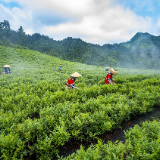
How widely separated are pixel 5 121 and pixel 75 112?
231cm

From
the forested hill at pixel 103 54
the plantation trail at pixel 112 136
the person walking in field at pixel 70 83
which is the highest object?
the forested hill at pixel 103 54

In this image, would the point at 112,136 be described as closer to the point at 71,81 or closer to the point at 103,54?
the point at 71,81

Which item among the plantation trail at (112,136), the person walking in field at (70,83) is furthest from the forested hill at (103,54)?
the plantation trail at (112,136)

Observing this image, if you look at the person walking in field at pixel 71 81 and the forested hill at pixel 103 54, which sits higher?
the forested hill at pixel 103 54

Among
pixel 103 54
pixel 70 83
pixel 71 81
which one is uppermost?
pixel 103 54

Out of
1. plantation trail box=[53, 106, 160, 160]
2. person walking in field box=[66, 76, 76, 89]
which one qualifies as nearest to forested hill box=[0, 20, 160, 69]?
person walking in field box=[66, 76, 76, 89]

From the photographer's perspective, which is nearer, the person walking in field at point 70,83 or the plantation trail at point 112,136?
the plantation trail at point 112,136

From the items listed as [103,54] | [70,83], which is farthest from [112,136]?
[103,54]

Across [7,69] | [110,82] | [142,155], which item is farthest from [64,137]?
[7,69]

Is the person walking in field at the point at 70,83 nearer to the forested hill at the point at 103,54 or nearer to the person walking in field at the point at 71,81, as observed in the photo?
the person walking in field at the point at 71,81

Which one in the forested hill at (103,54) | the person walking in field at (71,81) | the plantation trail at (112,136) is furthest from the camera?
the forested hill at (103,54)

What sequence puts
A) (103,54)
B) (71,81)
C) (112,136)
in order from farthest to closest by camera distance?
(103,54) < (71,81) < (112,136)

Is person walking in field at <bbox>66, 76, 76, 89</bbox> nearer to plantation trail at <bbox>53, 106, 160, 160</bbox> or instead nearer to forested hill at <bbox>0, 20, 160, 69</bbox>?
plantation trail at <bbox>53, 106, 160, 160</bbox>

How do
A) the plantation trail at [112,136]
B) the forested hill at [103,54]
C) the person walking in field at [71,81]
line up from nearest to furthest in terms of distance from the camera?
the plantation trail at [112,136], the person walking in field at [71,81], the forested hill at [103,54]
